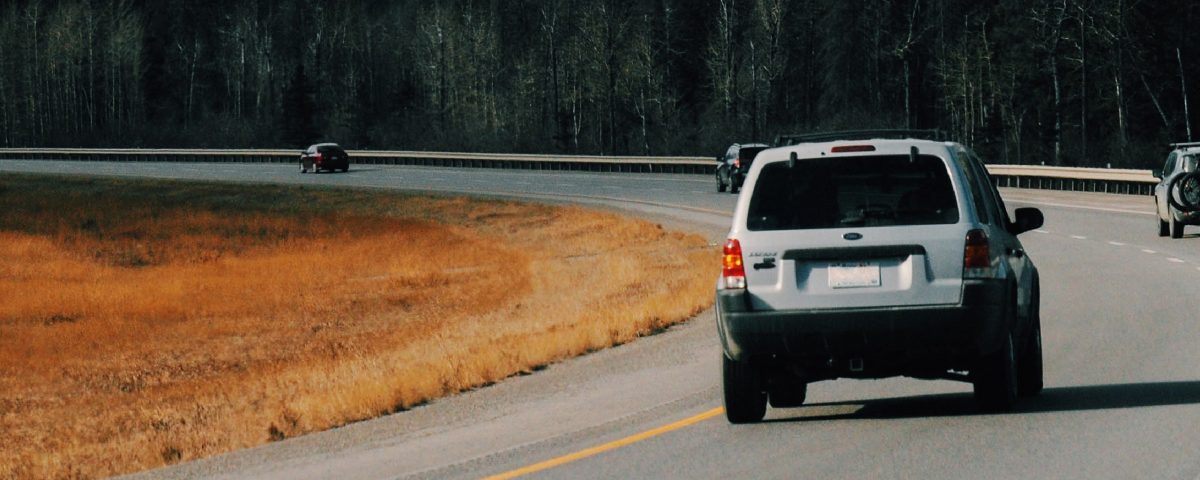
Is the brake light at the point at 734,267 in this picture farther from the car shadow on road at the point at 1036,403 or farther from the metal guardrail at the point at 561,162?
the metal guardrail at the point at 561,162

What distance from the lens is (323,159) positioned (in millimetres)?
75375

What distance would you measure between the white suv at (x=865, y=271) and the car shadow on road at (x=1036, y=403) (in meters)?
0.57

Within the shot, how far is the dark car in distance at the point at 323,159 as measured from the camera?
7538 cm

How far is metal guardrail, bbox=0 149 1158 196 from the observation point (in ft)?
156

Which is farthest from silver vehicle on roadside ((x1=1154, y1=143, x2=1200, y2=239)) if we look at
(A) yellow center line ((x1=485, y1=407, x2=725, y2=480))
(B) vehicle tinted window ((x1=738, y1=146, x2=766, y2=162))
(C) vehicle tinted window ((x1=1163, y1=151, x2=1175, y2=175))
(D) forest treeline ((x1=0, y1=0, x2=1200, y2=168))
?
(D) forest treeline ((x1=0, y1=0, x2=1200, y2=168))

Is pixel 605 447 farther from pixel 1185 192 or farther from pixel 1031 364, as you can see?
pixel 1185 192

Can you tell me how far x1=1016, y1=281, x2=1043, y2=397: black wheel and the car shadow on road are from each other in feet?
0.26

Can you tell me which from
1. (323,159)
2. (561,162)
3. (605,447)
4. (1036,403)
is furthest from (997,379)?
(323,159)

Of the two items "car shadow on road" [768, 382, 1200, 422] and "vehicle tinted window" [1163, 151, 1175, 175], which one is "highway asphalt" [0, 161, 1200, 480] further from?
"vehicle tinted window" [1163, 151, 1175, 175]

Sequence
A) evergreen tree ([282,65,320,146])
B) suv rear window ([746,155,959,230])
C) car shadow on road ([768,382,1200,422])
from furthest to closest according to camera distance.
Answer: evergreen tree ([282,65,320,146])
car shadow on road ([768,382,1200,422])
suv rear window ([746,155,959,230])

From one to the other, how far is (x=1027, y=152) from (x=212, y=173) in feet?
116

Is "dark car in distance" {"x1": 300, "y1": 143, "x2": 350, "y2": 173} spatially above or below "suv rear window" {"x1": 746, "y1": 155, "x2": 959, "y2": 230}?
below

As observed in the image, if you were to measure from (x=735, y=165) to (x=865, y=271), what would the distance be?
39882 mm

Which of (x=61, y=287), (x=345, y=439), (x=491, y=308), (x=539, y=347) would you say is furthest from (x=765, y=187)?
(x=61, y=287)
